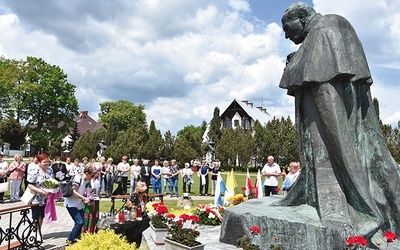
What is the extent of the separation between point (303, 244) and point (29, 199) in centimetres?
581

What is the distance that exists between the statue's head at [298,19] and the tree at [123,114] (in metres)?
72.1

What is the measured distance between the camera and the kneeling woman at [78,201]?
6.89 meters

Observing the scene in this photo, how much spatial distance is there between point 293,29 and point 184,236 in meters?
3.21

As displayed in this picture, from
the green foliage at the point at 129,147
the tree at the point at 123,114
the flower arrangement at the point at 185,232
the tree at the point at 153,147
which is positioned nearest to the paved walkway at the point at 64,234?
the flower arrangement at the point at 185,232

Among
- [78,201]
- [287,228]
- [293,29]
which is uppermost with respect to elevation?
[293,29]

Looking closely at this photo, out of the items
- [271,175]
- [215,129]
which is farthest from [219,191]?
[215,129]

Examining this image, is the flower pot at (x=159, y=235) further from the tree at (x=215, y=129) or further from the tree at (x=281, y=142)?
the tree at (x=215, y=129)

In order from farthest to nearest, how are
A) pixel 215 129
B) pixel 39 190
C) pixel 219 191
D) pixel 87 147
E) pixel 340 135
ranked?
1. pixel 215 129
2. pixel 87 147
3. pixel 219 191
4. pixel 39 190
5. pixel 340 135

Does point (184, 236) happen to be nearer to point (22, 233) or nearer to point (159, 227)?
point (159, 227)

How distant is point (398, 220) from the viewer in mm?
4438

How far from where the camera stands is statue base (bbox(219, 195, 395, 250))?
4.14m

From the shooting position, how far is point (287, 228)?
447 cm

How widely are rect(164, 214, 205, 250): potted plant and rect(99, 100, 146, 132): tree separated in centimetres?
7180

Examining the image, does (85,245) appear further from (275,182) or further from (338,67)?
(275,182)
